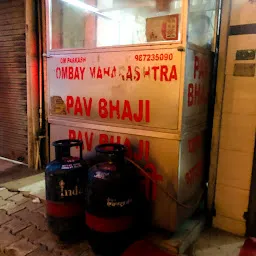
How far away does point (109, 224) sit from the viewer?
227 cm

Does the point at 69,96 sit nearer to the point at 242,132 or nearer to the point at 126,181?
the point at 126,181

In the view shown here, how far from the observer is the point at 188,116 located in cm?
254

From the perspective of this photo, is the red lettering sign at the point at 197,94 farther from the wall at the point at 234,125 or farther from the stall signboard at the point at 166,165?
the stall signboard at the point at 166,165

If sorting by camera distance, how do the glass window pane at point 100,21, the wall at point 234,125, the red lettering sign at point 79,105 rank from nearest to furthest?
the wall at point 234,125, the red lettering sign at point 79,105, the glass window pane at point 100,21

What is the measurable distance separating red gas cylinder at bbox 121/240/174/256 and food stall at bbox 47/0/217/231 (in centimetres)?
25

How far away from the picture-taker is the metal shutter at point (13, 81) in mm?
4754

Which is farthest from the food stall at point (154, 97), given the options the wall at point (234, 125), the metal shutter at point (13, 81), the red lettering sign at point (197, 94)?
the metal shutter at point (13, 81)

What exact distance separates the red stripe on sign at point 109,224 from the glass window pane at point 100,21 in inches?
86.9

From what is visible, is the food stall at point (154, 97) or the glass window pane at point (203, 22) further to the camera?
the glass window pane at point (203, 22)

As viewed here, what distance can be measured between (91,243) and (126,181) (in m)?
0.68

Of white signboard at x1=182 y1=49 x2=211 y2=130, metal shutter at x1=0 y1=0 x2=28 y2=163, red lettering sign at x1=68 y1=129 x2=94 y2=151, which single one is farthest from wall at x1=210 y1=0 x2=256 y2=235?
metal shutter at x1=0 y1=0 x2=28 y2=163

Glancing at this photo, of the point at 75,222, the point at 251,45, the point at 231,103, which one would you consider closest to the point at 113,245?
the point at 75,222

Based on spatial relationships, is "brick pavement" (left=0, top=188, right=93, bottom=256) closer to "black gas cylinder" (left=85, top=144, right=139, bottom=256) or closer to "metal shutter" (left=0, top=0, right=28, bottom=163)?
"black gas cylinder" (left=85, top=144, right=139, bottom=256)

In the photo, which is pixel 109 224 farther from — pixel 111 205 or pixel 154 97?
pixel 154 97
